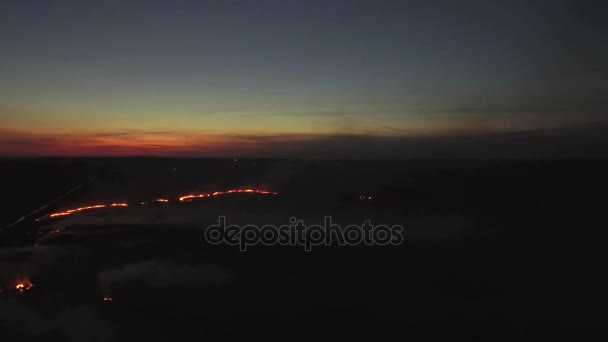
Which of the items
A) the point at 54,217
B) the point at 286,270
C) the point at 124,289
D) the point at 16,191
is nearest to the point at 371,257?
the point at 286,270

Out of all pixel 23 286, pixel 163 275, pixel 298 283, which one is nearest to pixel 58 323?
pixel 23 286

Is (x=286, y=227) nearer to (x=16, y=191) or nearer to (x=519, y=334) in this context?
(x=519, y=334)

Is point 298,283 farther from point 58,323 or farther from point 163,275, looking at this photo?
point 58,323

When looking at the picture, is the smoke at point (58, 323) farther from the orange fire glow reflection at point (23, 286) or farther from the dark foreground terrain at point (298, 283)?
the orange fire glow reflection at point (23, 286)

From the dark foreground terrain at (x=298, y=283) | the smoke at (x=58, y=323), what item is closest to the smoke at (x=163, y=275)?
the dark foreground terrain at (x=298, y=283)

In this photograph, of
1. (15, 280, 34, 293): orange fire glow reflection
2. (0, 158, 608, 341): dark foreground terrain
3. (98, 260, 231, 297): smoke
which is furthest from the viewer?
(98, 260, 231, 297): smoke

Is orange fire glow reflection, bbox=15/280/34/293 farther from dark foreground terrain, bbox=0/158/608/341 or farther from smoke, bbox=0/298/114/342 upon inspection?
smoke, bbox=0/298/114/342

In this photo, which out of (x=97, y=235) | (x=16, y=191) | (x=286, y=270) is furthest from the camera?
(x=16, y=191)

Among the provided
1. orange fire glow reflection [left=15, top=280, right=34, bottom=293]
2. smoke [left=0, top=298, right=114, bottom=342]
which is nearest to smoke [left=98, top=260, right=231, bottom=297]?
smoke [left=0, top=298, right=114, bottom=342]
